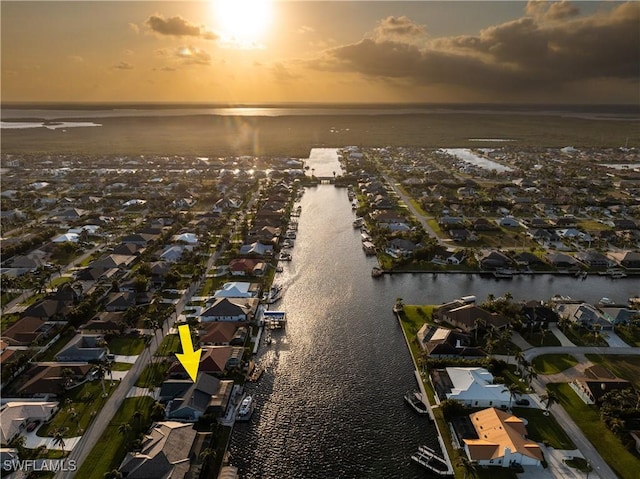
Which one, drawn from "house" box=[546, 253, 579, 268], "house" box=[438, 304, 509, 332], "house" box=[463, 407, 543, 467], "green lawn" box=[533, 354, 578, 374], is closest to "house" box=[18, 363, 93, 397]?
"house" box=[463, 407, 543, 467]

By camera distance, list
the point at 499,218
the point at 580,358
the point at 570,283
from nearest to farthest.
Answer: the point at 580,358 → the point at 570,283 → the point at 499,218

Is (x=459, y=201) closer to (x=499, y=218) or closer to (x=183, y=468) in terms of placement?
(x=499, y=218)

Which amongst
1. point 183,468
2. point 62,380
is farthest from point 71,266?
point 183,468

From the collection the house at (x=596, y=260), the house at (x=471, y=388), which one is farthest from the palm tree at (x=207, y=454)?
the house at (x=596, y=260)

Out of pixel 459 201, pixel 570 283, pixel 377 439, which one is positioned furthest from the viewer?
pixel 459 201

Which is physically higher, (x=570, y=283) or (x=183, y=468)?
(x=183, y=468)

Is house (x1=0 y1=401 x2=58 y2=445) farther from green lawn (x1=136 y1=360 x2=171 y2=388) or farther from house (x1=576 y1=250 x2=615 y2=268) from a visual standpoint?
house (x1=576 y1=250 x2=615 y2=268)

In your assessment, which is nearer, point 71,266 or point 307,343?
point 307,343

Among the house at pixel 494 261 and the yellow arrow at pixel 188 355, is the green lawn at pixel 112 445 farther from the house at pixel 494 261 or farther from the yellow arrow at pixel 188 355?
the house at pixel 494 261
